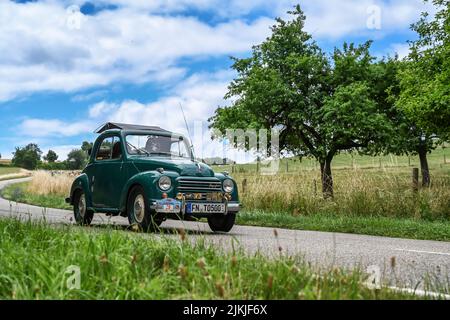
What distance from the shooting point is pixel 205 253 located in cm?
477

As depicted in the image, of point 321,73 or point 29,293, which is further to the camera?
point 321,73

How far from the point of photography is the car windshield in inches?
452

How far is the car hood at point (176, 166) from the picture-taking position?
1054 centimetres

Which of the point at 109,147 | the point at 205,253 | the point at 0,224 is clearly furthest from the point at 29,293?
the point at 109,147

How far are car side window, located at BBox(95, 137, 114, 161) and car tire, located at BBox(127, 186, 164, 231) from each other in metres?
1.66

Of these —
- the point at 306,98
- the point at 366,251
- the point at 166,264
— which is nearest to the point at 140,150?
the point at 366,251

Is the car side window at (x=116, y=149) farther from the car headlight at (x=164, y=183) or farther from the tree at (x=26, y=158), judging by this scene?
the tree at (x=26, y=158)

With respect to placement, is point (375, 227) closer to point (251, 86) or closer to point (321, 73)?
point (251, 86)

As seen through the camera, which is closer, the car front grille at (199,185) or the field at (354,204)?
the car front grille at (199,185)

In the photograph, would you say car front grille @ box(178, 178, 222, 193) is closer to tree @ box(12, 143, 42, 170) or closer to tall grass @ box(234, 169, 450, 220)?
tall grass @ box(234, 169, 450, 220)

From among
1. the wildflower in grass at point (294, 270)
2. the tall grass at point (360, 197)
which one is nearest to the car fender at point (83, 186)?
the tall grass at point (360, 197)

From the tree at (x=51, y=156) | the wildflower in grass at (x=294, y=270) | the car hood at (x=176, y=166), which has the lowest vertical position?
the wildflower in grass at (x=294, y=270)

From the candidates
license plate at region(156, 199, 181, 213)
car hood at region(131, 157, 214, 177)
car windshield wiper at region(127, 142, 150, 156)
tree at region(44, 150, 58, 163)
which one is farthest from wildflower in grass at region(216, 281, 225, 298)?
tree at region(44, 150, 58, 163)
